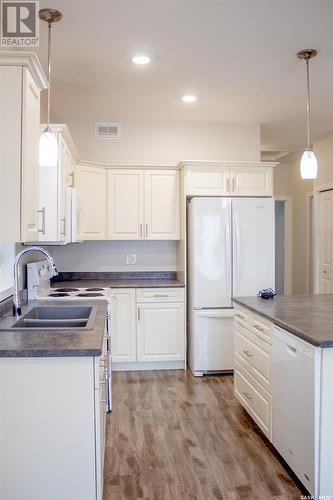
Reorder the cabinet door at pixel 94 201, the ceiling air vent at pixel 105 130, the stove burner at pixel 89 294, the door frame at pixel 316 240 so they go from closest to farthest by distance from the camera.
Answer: the stove burner at pixel 89 294 → the cabinet door at pixel 94 201 → the ceiling air vent at pixel 105 130 → the door frame at pixel 316 240

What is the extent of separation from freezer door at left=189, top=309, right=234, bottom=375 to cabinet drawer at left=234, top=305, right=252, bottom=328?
91 centimetres

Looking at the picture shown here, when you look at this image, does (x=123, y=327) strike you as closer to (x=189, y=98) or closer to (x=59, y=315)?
(x=59, y=315)

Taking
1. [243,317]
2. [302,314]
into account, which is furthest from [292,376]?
[243,317]

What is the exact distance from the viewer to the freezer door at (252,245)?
13.3ft

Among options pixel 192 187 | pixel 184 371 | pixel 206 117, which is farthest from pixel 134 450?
pixel 206 117

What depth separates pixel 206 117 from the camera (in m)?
4.51

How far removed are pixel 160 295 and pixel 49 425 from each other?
8.16ft

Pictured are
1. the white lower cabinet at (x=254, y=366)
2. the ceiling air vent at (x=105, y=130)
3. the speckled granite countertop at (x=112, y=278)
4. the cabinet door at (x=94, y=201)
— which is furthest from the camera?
the ceiling air vent at (x=105, y=130)

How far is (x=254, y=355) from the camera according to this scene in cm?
276

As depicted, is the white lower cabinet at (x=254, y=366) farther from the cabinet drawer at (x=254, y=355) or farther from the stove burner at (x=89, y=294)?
the stove burner at (x=89, y=294)

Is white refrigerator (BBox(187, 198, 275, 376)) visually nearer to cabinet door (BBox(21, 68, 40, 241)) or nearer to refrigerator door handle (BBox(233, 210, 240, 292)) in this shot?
refrigerator door handle (BBox(233, 210, 240, 292))

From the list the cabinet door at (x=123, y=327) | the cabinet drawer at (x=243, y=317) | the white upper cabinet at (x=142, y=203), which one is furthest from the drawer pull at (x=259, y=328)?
the white upper cabinet at (x=142, y=203)

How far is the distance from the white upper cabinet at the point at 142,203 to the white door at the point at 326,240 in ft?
7.91

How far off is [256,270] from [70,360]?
270 centimetres
